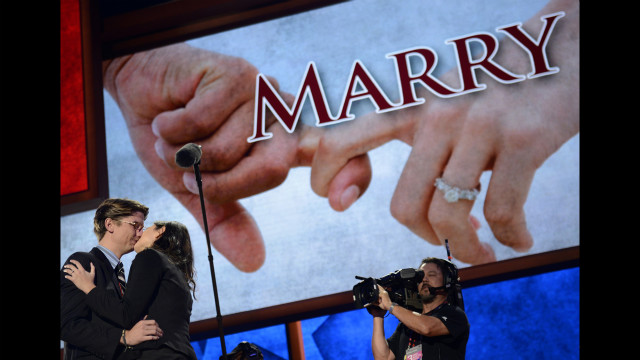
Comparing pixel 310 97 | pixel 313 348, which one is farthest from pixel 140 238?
pixel 310 97

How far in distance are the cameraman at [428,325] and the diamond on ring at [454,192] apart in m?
1.96

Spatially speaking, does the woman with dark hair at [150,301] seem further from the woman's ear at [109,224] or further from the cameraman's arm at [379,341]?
the cameraman's arm at [379,341]

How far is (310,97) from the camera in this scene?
17.8 ft

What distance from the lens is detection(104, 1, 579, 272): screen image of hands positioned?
4957 millimetres

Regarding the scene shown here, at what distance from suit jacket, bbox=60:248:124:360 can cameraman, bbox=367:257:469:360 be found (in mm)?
1203

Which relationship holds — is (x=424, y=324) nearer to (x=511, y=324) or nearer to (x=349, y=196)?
(x=511, y=324)

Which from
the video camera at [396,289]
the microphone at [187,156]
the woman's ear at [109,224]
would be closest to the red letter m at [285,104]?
the microphone at [187,156]

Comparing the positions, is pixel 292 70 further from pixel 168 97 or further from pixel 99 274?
pixel 99 274

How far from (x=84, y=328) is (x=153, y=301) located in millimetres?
260

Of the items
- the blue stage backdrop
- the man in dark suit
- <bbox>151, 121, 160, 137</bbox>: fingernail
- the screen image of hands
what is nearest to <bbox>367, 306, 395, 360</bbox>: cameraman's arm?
the man in dark suit

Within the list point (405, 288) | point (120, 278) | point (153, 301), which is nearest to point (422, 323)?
point (405, 288)

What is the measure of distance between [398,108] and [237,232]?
64.2 inches

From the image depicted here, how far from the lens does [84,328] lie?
2.38 m

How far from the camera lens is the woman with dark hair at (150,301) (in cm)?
239
